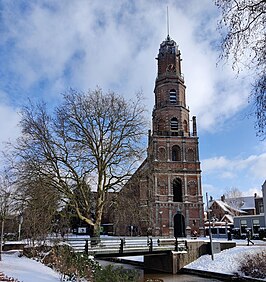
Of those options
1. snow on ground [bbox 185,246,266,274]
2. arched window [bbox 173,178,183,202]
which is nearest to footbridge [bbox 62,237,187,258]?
snow on ground [bbox 185,246,266,274]

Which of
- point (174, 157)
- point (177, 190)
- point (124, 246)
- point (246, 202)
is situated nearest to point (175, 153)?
point (174, 157)

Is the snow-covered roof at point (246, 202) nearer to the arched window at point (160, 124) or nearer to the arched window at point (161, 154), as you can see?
the arched window at point (161, 154)

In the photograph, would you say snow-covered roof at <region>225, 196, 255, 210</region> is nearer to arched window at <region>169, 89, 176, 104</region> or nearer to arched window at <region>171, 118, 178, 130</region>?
arched window at <region>171, 118, 178, 130</region>

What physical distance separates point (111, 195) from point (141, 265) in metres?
10.4

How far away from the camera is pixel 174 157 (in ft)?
150

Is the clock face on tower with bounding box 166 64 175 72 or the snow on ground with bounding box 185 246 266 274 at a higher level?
the clock face on tower with bounding box 166 64 175 72

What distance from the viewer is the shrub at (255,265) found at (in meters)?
19.9

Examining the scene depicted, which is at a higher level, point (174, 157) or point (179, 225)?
point (174, 157)

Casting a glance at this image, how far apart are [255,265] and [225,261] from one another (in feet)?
11.9

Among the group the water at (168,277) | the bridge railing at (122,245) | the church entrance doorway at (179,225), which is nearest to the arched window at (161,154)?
the church entrance doorway at (179,225)

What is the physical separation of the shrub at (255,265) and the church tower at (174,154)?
18.0 metres

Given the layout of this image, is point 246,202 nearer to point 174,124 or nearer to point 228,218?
point 228,218

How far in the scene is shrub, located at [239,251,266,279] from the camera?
65.4ft

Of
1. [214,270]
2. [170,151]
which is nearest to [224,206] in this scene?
[170,151]
